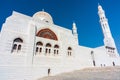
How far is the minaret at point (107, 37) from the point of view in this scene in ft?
92.2

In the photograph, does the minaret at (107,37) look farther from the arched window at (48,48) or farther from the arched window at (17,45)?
the arched window at (17,45)

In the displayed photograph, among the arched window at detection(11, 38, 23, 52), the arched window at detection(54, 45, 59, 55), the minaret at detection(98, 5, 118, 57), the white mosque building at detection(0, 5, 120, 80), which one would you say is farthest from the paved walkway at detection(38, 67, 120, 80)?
the minaret at detection(98, 5, 118, 57)

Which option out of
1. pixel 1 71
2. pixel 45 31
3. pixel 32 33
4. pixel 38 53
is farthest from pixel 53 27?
pixel 1 71

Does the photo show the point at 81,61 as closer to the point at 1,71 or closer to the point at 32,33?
the point at 32,33

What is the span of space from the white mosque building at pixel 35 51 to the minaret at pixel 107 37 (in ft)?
31.7

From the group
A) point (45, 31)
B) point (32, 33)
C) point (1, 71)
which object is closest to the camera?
point (1, 71)

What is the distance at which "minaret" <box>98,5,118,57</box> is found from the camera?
28.1 m

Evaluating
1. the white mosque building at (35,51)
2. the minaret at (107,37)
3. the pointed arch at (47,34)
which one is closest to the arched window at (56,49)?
the white mosque building at (35,51)

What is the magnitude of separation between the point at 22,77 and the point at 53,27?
998 centimetres

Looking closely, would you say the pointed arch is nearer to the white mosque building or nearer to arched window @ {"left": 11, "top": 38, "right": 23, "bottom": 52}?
the white mosque building

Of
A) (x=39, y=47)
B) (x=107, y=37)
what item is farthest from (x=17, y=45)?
(x=107, y=37)

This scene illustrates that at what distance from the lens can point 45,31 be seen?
16922mm

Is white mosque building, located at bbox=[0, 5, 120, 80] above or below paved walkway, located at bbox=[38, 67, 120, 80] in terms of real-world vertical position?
above

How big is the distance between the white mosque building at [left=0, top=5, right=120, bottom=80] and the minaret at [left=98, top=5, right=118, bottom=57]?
9.67 meters
